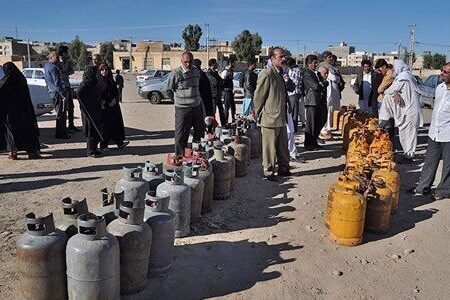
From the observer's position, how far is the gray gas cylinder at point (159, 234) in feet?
11.6

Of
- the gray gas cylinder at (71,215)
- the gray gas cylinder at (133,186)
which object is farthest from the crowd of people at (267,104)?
the gray gas cylinder at (71,215)

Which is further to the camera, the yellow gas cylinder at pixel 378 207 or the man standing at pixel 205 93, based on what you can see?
the man standing at pixel 205 93

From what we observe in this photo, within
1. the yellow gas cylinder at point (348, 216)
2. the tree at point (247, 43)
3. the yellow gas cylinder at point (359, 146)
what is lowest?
the yellow gas cylinder at point (348, 216)

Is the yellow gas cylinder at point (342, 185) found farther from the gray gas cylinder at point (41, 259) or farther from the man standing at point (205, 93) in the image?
the man standing at point (205, 93)

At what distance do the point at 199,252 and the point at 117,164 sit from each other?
12.6 ft

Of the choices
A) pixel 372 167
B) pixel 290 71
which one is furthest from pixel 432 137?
pixel 290 71

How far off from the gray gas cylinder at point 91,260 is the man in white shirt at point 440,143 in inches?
183

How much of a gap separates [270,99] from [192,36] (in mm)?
70897

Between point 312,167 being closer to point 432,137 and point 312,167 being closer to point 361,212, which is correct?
point 432,137

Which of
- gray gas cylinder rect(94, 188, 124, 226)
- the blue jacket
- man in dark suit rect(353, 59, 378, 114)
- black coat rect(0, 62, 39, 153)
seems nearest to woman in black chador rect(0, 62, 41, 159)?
black coat rect(0, 62, 39, 153)

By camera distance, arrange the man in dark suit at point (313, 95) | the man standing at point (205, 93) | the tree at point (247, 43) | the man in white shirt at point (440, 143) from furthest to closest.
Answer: the tree at point (247, 43), the man standing at point (205, 93), the man in dark suit at point (313, 95), the man in white shirt at point (440, 143)

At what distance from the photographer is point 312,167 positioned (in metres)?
7.66

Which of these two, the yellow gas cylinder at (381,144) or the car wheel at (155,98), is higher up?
the car wheel at (155,98)

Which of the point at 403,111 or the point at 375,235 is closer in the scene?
the point at 375,235
